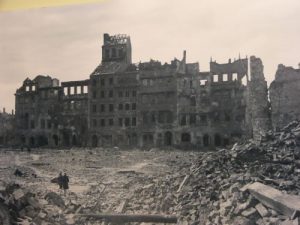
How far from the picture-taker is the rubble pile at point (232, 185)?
16.0 feet

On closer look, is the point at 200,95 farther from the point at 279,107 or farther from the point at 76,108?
the point at 279,107

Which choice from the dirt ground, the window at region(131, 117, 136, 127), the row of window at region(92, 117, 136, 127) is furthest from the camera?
the window at region(131, 117, 136, 127)

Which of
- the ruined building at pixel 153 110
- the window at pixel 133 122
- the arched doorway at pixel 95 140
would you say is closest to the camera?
the arched doorway at pixel 95 140

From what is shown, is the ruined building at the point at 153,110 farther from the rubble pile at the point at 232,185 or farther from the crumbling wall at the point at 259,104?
the rubble pile at the point at 232,185

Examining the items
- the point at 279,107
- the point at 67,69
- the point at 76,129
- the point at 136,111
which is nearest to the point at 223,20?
the point at 67,69

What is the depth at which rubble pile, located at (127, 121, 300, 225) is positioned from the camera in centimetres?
488

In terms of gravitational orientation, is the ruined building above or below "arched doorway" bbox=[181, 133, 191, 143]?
above

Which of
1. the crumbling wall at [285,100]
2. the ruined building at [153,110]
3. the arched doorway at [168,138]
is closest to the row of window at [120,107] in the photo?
the ruined building at [153,110]

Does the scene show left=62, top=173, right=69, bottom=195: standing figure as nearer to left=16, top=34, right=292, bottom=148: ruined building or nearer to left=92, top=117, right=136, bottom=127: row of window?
left=16, top=34, right=292, bottom=148: ruined building

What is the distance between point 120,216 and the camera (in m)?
5.95

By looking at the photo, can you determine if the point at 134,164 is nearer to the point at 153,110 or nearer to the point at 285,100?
the point at 285,100

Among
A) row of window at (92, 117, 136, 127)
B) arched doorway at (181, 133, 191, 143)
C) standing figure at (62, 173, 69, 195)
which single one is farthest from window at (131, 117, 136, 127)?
standing figure at (62, 173, 69, 195)

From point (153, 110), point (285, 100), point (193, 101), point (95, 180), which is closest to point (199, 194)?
point (95, 180)

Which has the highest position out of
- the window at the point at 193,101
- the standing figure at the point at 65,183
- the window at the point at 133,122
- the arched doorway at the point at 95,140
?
the window at the point at 193,101
